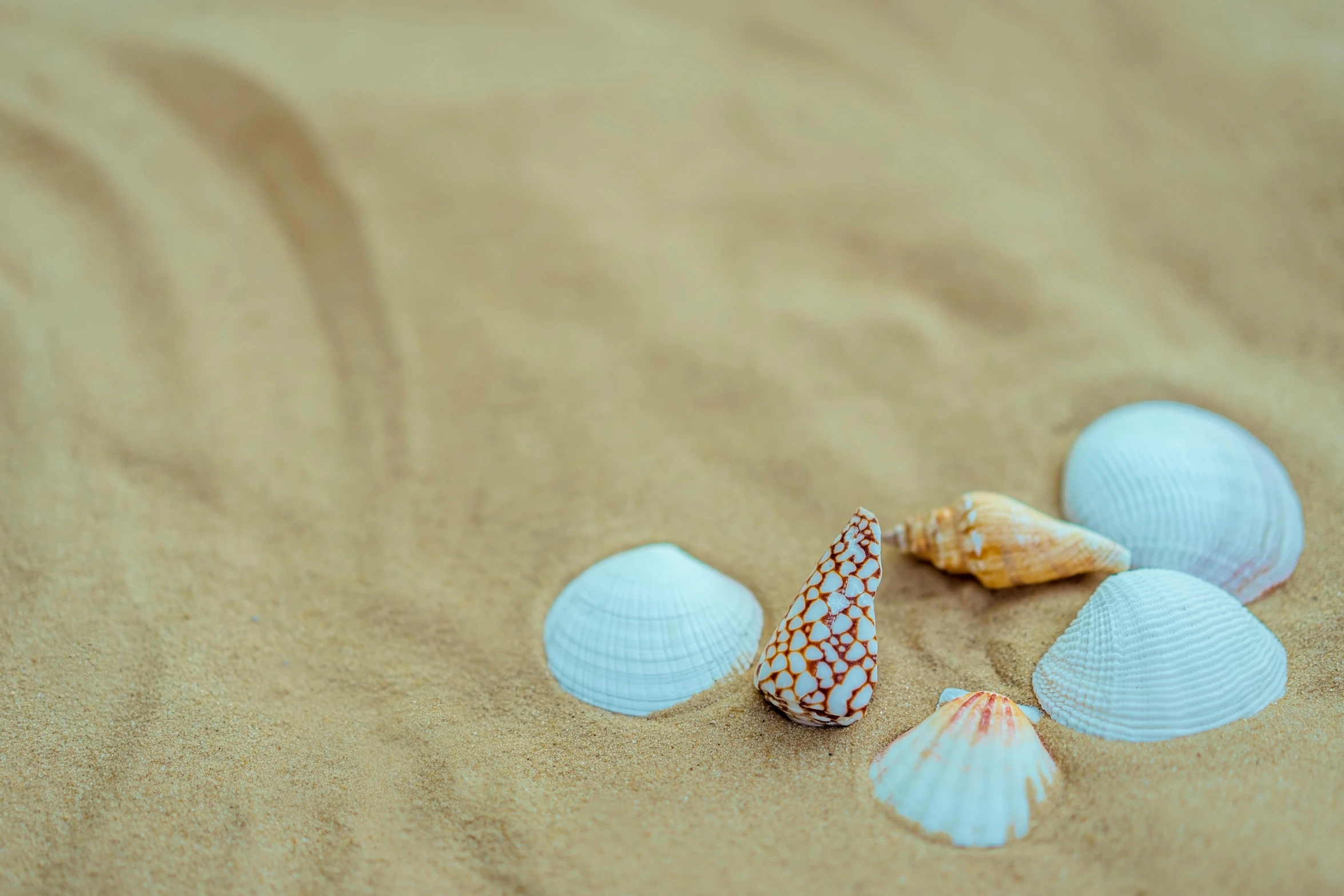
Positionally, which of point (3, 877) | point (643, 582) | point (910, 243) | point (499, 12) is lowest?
point (3, 877)

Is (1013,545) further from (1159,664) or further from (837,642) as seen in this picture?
(837,642)

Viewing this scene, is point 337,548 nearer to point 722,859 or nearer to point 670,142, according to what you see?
point 722,859

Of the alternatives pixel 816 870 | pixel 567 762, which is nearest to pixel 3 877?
pixel 567 762

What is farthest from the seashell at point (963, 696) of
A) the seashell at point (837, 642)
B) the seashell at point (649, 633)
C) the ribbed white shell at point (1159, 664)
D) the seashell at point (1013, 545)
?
the seashell at point (649, 633)

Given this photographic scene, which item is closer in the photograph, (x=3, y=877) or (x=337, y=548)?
(x=3, y=877)

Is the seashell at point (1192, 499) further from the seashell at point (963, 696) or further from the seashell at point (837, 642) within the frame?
the seashell at point (837, 642)

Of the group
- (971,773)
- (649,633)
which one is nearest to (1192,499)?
(971,773)

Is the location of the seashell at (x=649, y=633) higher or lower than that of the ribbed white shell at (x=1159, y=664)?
lower

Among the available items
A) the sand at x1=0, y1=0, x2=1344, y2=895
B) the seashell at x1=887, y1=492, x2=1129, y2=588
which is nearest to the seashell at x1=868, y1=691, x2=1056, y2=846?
the sand at x1=0, y1=0, x2=1344, y2=895
